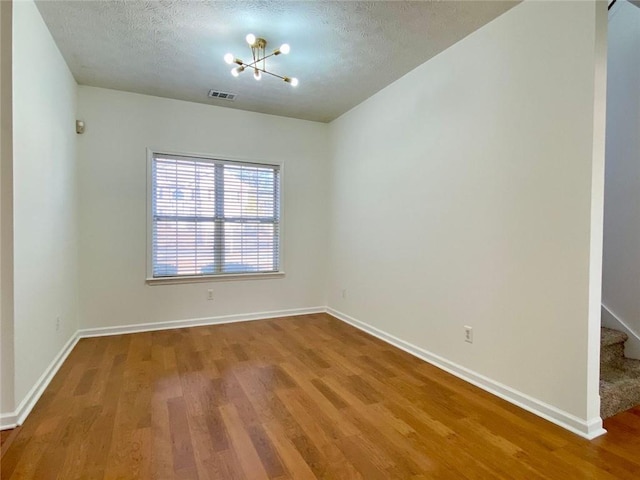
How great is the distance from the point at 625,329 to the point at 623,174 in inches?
48.3

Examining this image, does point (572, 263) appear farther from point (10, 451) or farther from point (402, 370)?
point (10, 451)

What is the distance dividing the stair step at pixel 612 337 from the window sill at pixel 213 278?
11.4 ft

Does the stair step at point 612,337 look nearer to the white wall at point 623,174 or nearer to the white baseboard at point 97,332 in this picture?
the white wall at point 623,174

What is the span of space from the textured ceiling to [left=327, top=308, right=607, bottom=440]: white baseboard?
269cm

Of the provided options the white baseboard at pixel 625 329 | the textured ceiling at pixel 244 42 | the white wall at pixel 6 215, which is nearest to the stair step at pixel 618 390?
the white baseboard at pixel 625 329

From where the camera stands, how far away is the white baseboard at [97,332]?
83.0 inches

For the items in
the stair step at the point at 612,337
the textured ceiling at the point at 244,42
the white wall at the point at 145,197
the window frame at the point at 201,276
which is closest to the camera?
the textured ceiling at the point at 244,42

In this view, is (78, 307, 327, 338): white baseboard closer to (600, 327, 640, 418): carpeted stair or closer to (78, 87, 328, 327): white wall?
(78, 87, 328, 327): white wall

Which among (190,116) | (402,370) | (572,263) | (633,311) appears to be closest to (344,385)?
(402,370)

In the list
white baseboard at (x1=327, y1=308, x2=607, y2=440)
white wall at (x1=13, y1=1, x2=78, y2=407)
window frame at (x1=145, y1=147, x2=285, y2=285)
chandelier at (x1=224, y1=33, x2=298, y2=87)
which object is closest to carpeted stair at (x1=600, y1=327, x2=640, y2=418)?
white baseboard at (x1=327, y1=308, x2=607, y2=440)

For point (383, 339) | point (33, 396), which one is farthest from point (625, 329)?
point (33, 396)

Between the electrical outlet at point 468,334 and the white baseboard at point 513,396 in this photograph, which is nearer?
the white baseboard at point 513,396

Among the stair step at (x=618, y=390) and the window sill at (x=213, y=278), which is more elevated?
the window sill at (x=213, y=278)

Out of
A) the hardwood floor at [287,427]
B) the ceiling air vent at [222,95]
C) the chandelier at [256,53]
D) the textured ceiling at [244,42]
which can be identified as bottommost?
the hardwood floor at [287,427]
